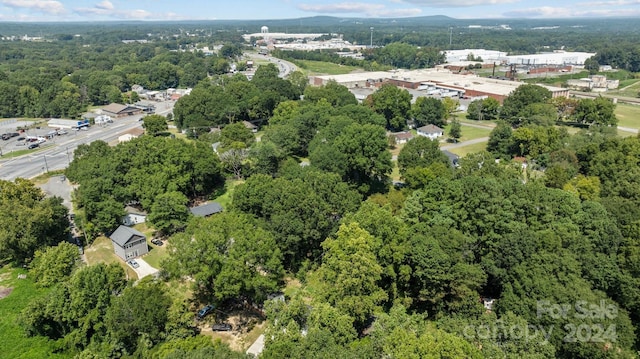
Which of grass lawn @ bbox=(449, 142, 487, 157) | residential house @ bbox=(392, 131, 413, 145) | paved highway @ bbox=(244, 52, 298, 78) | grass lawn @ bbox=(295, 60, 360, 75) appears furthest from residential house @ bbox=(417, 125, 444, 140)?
grass lawn @ bbox=(295, 60, 360, 75)

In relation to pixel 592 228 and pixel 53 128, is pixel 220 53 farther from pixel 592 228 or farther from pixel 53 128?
pixel 592 228

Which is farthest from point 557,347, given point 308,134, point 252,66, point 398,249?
point 252,66

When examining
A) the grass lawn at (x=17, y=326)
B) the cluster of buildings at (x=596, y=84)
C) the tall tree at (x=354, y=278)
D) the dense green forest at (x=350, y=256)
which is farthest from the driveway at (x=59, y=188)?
the cluster of buildings at (x=596, y=84)

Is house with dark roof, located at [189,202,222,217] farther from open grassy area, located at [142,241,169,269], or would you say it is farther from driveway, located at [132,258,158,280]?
driveway, located at [132,258,158,280]

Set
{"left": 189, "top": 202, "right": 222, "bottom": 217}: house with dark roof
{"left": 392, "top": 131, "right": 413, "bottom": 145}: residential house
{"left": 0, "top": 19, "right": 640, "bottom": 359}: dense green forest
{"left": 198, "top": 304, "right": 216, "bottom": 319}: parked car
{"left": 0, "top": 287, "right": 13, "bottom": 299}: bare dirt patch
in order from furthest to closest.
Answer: {"left": 392, "top": 131, "right": 413, "bottom": 145}: residential house
{"left": 189, "top": 202, "right": 222, "bottom": 217}: house with dark roof
{"left": 0, "top": 287, "right": 13, "bottom": 299}: bare dirt patch
{"left": 198, "top": 304, "right": 216, "bottom": 319}: parked car
{"left": 0, "top": 19, "right": 640, "bottom": 359}: dense green forest

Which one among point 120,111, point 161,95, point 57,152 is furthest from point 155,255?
point 161,95

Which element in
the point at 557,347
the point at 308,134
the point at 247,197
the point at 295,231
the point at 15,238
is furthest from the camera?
the point at 308,134
